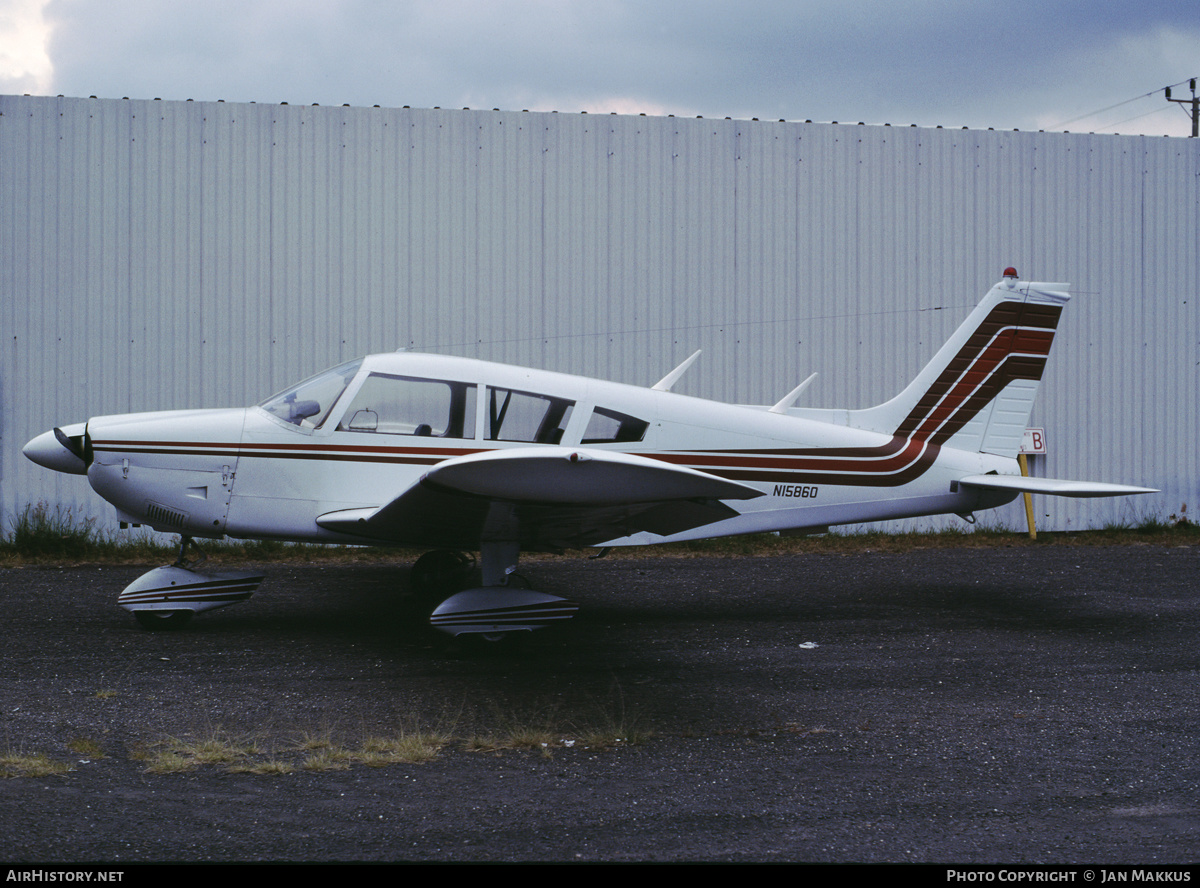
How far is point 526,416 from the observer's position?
590cm

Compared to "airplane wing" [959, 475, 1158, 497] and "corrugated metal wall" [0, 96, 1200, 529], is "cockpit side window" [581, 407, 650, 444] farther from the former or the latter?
"corrugated metal wall" [0, 96, 1200, 529]

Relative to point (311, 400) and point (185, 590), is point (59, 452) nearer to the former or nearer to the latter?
point (185, 590)

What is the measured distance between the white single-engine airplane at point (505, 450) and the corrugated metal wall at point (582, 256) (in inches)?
129

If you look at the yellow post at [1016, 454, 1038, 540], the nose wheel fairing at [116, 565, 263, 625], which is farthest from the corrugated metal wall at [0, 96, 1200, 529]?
the nose wheel fairing at [116, 565, 263, 625]

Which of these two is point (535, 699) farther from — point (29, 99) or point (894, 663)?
point (29, 99)

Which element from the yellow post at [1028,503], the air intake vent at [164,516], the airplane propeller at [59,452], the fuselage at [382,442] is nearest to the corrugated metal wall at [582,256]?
the yellow post at [1028,503]

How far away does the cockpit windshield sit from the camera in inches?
228

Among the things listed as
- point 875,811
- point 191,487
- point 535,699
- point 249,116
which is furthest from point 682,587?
point 249,116

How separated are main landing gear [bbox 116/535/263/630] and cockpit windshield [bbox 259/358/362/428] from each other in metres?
1.04

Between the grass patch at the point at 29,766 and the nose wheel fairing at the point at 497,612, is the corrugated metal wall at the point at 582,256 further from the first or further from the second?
the grass patch at the point at 29,766

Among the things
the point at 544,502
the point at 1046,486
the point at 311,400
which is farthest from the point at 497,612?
the point at 1046,486

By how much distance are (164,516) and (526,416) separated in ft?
7.91
